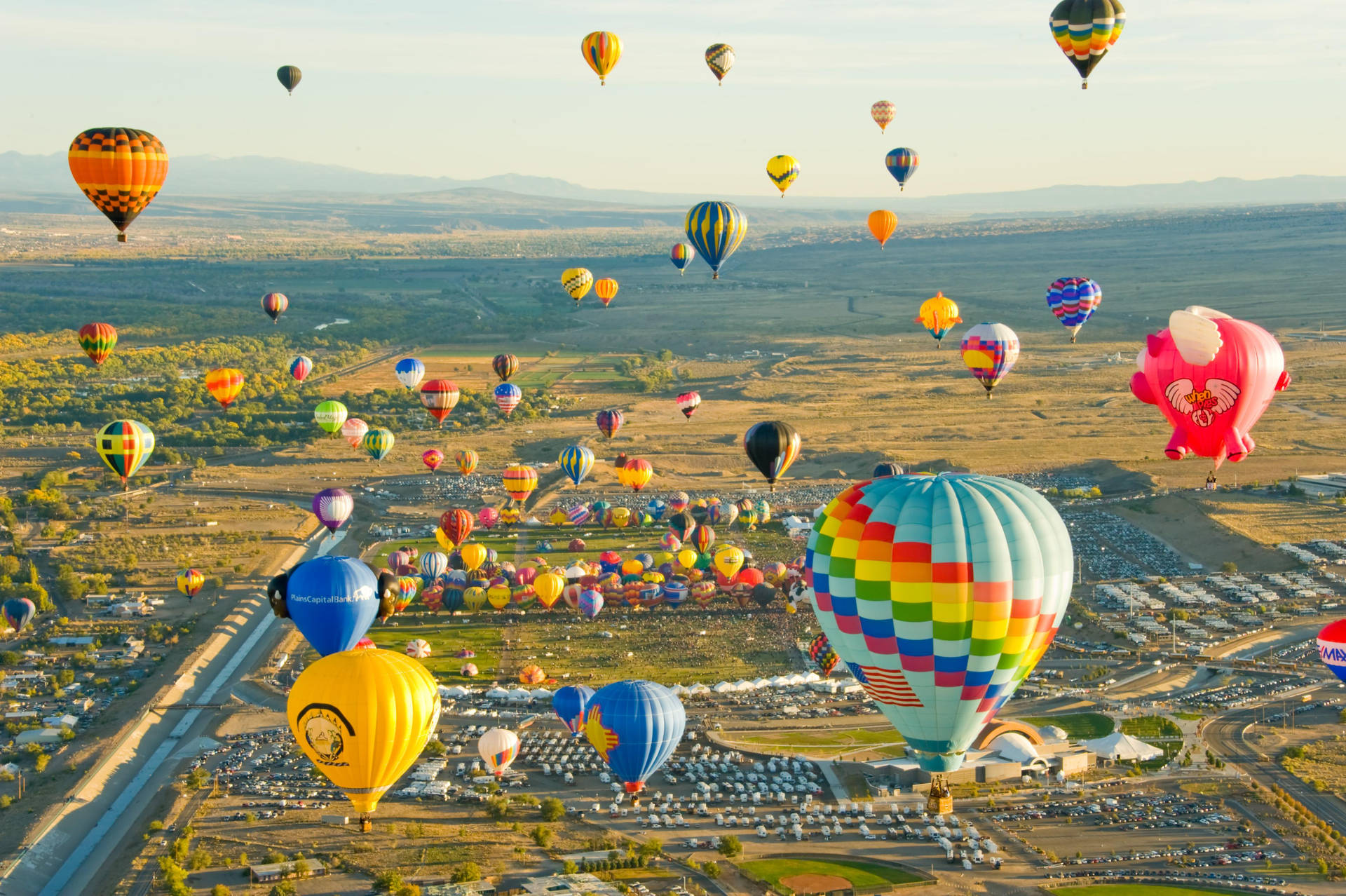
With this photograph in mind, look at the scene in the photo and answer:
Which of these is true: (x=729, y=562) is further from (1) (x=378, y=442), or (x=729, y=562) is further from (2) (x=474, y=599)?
(1) (x=378, y=442)

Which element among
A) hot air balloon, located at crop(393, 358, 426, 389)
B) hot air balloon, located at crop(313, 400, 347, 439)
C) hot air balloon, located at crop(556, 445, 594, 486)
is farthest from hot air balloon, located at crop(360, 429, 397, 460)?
hot air balloon, located at crop(393, 358, 426, 389)

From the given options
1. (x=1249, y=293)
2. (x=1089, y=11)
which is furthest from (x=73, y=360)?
(x=1249, y=293)

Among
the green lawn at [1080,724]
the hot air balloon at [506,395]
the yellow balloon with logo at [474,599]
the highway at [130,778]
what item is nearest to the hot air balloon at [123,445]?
the highway at [130,778]

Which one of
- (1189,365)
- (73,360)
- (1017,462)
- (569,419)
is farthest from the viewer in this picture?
(73,360)

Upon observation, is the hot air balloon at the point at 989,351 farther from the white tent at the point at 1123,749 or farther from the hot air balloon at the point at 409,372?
the hot air balloon at the point at 409,372

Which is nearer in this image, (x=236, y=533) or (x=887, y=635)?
(x=887, y=635)

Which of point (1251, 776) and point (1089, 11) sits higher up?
point (1089, 11)

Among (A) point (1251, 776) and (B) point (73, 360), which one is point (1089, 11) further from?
(B) point (73, 360)
